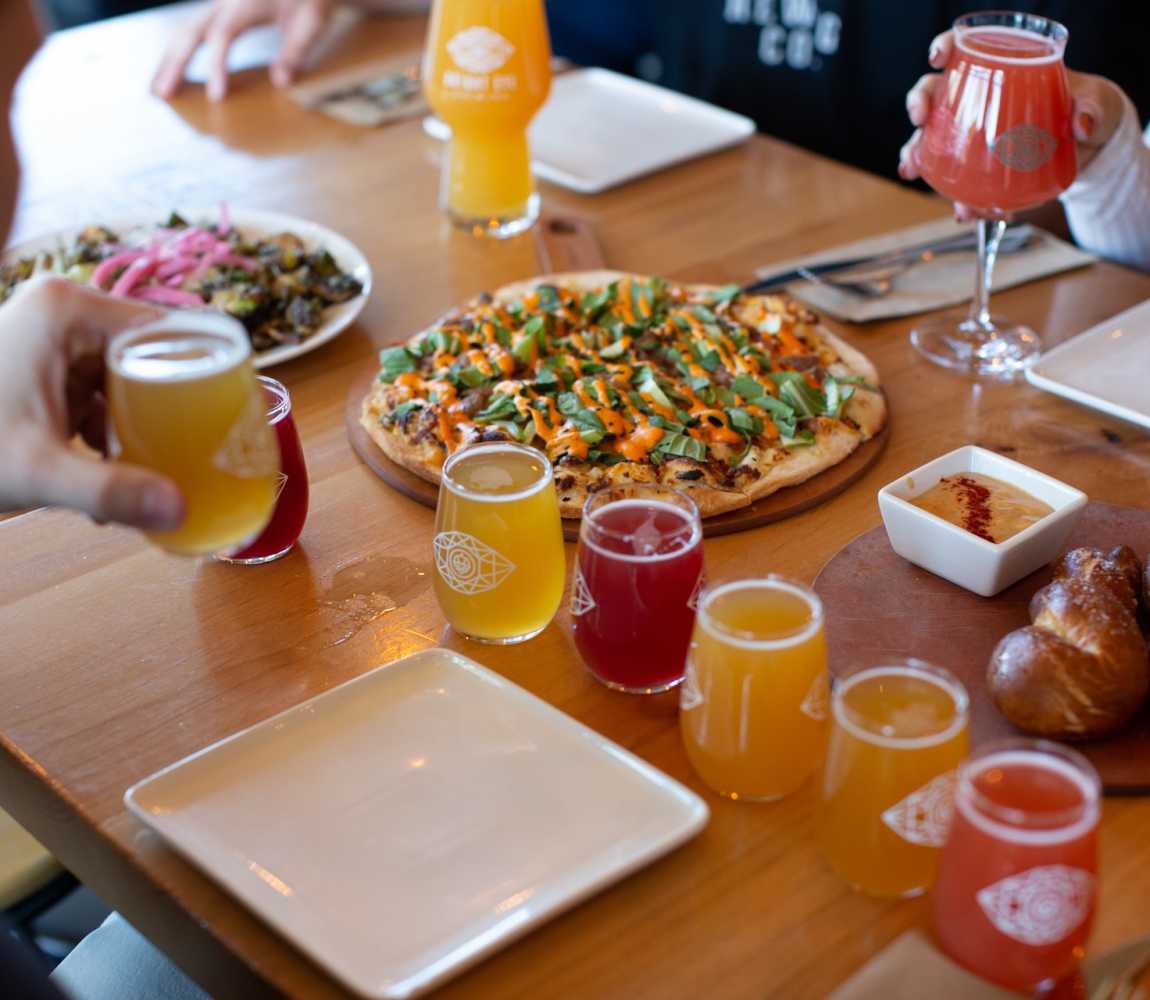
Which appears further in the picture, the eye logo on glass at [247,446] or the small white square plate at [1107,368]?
the small white square plate at [1107,368]

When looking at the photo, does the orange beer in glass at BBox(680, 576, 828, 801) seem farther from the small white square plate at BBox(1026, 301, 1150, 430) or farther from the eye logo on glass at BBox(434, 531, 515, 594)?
the small white square plate at BBox(1026, 301, 1150, 430)

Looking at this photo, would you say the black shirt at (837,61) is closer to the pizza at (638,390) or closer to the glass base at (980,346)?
the glass base at (980,346)

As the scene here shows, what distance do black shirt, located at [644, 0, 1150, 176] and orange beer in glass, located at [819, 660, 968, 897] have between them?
7.13ft

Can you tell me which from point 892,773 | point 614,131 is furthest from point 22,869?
point 614,131

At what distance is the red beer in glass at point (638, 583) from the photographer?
1.16 metres

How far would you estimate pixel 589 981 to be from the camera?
94cm

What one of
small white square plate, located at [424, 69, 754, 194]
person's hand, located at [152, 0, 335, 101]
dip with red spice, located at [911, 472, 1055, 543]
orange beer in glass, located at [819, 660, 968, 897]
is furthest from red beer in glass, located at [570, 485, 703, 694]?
person's hand, located at [152, 0, 335, 101]

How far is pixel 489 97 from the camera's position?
2.10m

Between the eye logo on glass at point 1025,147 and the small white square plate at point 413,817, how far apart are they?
969 millimetres

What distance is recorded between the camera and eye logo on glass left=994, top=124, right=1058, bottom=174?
1629 millimetres

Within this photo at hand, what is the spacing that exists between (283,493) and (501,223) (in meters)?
0.98

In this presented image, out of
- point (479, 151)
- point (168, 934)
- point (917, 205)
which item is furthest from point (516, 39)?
point (168, 934)

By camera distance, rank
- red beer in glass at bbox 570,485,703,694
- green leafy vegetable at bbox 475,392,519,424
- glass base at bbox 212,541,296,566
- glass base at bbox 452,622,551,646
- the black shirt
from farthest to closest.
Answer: the black shirt < green leafy vegetable at bbox 475,392,519,424 < glass base at bbox 212,541,296,566 < glass base at bbox 452,622,551,646 < red beer in glass at bbox 570,485,703,694

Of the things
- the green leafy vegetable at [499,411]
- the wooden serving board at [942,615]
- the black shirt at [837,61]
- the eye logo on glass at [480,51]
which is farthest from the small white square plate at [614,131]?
the wooden serving board at [942,615]
